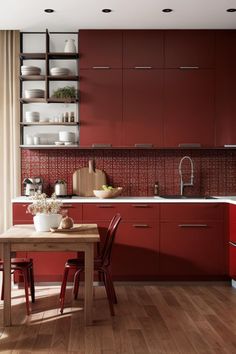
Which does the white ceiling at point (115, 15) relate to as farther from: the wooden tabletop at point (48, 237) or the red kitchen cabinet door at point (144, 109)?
the wooden tabletop at point (48, 237)

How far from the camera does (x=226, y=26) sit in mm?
5773

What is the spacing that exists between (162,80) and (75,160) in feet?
4.40

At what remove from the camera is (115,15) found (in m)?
5.39

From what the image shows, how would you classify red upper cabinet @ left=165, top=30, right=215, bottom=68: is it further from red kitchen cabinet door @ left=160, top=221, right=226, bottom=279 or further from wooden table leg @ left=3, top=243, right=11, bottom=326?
wooden table leg @ left=3, top=243, right=11, bottom=326

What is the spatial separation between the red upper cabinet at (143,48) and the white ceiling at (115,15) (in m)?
0.10

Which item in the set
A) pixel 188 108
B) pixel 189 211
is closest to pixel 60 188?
pixel 189 211

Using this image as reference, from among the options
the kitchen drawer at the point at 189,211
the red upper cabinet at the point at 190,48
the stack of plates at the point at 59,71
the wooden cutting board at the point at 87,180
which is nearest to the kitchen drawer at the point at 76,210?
the wooden cutting board at the point at 87,180

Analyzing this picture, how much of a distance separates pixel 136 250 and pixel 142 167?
1.07m

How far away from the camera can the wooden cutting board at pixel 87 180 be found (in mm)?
6094

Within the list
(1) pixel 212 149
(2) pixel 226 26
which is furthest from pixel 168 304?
(2) pixel 226 26

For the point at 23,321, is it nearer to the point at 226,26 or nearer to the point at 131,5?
the point at 131,5

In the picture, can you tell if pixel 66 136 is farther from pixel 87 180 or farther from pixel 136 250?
pixel 136 250

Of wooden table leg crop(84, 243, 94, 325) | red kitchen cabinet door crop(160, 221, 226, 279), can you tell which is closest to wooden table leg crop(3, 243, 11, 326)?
wooden table leg crop(84, 243, 94, 325)

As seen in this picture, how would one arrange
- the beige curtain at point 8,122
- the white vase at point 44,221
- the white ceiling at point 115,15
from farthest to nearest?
the beige curtain at point 8,122 → the white ceiling at point 115,15 → the white vase at point 44,221
